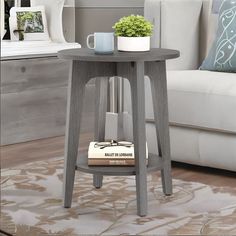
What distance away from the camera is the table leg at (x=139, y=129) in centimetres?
217

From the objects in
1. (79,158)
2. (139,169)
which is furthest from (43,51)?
(139,169)

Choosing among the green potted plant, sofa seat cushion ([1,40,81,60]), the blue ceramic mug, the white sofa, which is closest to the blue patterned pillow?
the white sofa

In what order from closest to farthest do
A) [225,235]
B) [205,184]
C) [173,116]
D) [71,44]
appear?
[225,235] < [205,184] < [173,116] < [71,44]

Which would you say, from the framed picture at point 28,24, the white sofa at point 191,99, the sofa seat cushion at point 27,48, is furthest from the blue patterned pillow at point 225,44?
the framed picture at point 28,24

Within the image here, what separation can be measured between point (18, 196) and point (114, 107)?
1.31 metres

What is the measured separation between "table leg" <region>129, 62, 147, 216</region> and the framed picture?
5.68 feet

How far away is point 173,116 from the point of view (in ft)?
9.27

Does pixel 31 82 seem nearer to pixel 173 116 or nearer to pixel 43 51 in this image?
pixel 43 51

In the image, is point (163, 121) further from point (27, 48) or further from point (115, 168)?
point (27, 48)

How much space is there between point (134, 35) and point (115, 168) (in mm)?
498

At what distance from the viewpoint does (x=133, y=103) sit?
7.16 ft

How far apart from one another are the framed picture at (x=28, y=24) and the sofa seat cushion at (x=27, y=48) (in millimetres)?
91

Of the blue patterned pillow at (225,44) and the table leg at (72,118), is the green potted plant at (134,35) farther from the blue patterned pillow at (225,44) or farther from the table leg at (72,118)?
the blue patterned pillow at (225,44)

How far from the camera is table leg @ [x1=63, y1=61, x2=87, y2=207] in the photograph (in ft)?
7.35
